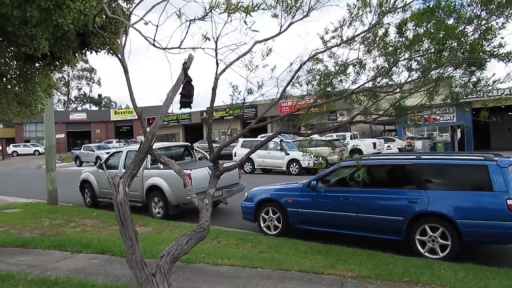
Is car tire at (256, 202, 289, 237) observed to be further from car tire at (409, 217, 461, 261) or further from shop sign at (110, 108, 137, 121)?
shop sign at (110, 108, 137, 121)

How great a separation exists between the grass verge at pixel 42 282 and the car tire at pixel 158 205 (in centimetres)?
465

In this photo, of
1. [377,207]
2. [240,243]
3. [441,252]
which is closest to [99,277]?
[240,243]

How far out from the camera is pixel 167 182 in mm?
9852

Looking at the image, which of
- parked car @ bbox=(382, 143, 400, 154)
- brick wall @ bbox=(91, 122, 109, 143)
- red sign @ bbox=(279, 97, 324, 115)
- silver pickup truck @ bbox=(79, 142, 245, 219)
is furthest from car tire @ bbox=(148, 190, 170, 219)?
brick wall @ bbox=(91, 122, 109, 143)

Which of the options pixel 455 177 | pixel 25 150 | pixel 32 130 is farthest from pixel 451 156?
pixel 32 130

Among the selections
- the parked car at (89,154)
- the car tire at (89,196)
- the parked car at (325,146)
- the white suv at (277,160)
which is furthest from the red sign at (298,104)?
the parked car at (89,154)

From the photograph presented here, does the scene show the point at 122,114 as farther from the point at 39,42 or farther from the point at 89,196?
the point at 39,42

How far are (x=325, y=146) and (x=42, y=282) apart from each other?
354 centimetres

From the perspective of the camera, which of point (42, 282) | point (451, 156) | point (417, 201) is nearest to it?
point (42, 282)

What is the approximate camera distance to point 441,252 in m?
6.43

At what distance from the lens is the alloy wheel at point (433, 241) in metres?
6.39

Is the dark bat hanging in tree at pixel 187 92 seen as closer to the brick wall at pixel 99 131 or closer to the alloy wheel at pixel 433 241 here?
the alloy wheel at pixel 433 241

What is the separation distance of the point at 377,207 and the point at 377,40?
3.67 metres

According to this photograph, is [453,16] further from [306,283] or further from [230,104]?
[306,283]
